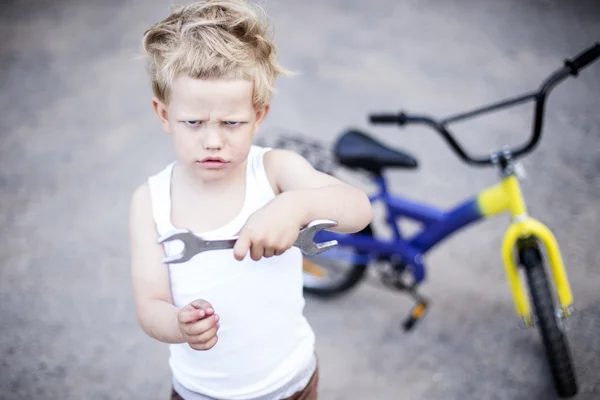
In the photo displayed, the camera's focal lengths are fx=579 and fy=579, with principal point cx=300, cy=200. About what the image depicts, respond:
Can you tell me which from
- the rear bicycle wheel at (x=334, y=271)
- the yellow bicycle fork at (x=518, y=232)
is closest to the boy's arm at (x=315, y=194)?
the yellow bicycle fork at (x=518, y=232)

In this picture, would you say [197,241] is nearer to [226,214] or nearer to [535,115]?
[226,214]

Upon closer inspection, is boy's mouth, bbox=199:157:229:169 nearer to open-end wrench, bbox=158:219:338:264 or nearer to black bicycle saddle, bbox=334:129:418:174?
open-end wrench, bbox=158:219:338:264

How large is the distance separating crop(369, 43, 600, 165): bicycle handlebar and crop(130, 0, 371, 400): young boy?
40.1 inches

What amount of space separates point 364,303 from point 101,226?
1.60 meters

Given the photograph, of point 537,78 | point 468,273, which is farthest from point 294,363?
point 537,78

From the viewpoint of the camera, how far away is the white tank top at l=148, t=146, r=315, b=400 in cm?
137

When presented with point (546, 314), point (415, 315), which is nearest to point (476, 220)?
point (546, 314)

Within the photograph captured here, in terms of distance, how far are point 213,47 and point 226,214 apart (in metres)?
0.39

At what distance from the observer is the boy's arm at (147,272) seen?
1330mm

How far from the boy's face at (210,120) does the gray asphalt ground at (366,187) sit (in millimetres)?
1687

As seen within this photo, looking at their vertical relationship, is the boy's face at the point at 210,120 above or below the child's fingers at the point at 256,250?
above

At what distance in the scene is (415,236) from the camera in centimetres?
269

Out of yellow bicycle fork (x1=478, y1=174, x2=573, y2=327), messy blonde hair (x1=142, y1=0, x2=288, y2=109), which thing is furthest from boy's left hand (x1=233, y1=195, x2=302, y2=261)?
yellow bicycle fork (x1=478, y1=174, x2=573, y2=327)

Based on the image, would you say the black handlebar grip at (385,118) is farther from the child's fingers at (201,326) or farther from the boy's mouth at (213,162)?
the child's fingers at (201,326)
